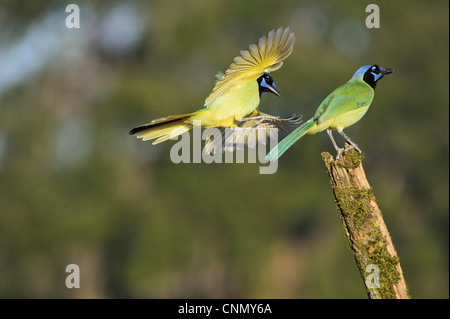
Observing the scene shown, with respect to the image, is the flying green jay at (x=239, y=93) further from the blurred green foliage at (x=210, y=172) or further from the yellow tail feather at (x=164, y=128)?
the blurred green foliage at (x=210, y=172)

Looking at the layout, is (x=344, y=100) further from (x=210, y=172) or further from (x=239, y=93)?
(x=210, y=172)

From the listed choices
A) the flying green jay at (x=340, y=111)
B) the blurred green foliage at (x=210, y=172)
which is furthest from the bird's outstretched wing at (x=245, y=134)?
the blurred green foliage at (x=210, y=172)

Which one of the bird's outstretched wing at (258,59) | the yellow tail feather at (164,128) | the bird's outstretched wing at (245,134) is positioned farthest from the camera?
the bird's outstretched wing at (245,134)

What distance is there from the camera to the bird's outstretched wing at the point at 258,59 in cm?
428

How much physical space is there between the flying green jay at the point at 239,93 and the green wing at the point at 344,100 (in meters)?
0.69

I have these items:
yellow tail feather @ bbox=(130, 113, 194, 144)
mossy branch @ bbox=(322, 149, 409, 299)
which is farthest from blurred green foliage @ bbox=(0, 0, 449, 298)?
yellow tail feather @ bbox=(130, 113, 194, 144)

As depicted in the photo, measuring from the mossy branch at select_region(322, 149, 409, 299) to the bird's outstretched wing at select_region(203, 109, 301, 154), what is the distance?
0.73 metres

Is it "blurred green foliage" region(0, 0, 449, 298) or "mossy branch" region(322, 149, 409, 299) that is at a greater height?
"blurred green foliage" region(0, 0, 449, 298)

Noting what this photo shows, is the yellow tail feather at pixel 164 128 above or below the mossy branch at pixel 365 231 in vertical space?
above

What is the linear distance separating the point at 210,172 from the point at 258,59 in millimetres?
15320

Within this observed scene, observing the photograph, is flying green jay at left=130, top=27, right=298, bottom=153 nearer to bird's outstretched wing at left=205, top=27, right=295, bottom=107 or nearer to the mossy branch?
bird's outstretched wing at left=205, top=27, right=295, bottom=107

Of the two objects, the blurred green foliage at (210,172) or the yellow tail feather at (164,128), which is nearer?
the yellow tail feather at (164,128)

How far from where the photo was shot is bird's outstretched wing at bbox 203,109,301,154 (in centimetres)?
458
